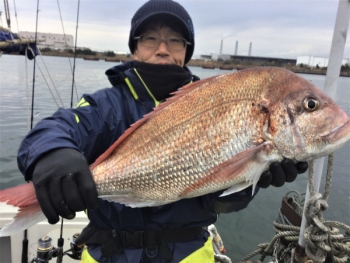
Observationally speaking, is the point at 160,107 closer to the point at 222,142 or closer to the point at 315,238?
the point at 222,142

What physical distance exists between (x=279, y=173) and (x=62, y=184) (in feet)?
3.89

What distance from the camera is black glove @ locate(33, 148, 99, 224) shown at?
4.29 feet

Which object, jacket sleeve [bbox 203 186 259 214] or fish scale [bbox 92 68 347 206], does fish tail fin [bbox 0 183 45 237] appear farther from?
jacket sleeve [bbox 203 186 259 214]

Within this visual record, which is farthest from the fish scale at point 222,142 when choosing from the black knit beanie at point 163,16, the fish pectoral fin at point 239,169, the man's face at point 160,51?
the black knit beanie at point 163,16

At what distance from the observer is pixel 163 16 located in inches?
82.1

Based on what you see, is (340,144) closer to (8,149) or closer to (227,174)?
(227,174)

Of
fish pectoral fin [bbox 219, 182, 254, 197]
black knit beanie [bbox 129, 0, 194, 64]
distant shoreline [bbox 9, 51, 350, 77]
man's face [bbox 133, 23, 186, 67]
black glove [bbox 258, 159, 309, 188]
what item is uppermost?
distant shoreline [bbox 9, 51, 350, 77]

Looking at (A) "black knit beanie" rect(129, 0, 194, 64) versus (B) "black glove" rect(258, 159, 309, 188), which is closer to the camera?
(B) "black glove" rect(258, 159, 309, 188)

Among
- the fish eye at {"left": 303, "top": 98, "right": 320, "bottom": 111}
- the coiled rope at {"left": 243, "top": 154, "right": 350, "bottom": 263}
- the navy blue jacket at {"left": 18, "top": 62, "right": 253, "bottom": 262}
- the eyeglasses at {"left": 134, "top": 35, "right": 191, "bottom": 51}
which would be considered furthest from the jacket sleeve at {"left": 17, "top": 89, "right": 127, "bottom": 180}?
the coiled rope at {"left": 243, "top": 154, "right": 350, "bottom": 263}

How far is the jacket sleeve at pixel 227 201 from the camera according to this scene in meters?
1.84

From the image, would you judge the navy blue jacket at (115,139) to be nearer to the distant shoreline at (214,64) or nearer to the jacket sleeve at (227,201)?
the jacket sleeve at (227,201)

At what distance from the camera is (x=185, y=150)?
1.52m

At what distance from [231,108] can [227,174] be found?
1.17ft

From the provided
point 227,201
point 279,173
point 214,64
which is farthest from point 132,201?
point 214,64
